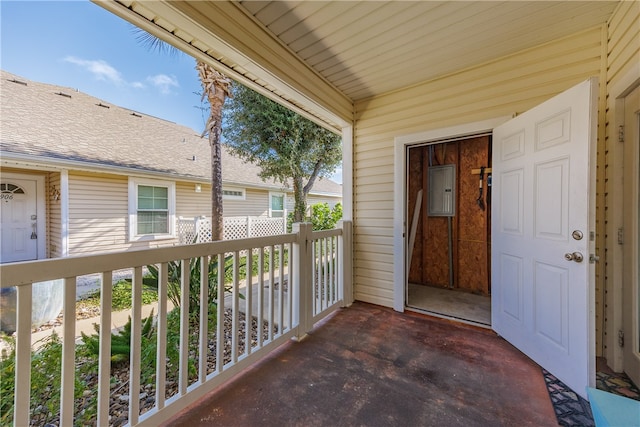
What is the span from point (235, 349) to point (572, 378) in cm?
229

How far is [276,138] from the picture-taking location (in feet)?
18.9

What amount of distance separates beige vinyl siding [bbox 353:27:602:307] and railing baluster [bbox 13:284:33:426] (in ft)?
9.51

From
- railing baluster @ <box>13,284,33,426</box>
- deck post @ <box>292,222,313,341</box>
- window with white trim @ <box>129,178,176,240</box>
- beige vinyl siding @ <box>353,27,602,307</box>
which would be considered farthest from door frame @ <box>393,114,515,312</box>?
window with white trim @ <box>129,178,176,240</box>

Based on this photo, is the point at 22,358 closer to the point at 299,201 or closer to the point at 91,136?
the point at 299,201

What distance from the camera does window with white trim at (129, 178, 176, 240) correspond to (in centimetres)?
620

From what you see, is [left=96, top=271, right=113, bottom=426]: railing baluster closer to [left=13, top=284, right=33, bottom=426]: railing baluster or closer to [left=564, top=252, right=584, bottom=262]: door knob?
[left=13, top=284, right=33, bottom=426]: railing baluster

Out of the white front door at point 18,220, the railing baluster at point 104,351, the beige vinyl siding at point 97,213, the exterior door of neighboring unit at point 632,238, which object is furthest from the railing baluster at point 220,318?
the white front door at point 18,220

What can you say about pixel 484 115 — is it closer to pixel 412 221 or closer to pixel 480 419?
pixel 412 221

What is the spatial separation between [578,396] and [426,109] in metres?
2.72

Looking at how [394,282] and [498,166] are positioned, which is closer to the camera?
[498,166]

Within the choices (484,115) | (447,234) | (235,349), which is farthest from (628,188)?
(235,349)

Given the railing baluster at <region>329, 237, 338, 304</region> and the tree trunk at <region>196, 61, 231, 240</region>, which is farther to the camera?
the tree trunk at <region>196, 61, 231, 240</region>

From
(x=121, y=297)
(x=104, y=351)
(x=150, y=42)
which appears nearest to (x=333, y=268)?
(x=104, y=351)

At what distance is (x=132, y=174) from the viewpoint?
19.7ft
